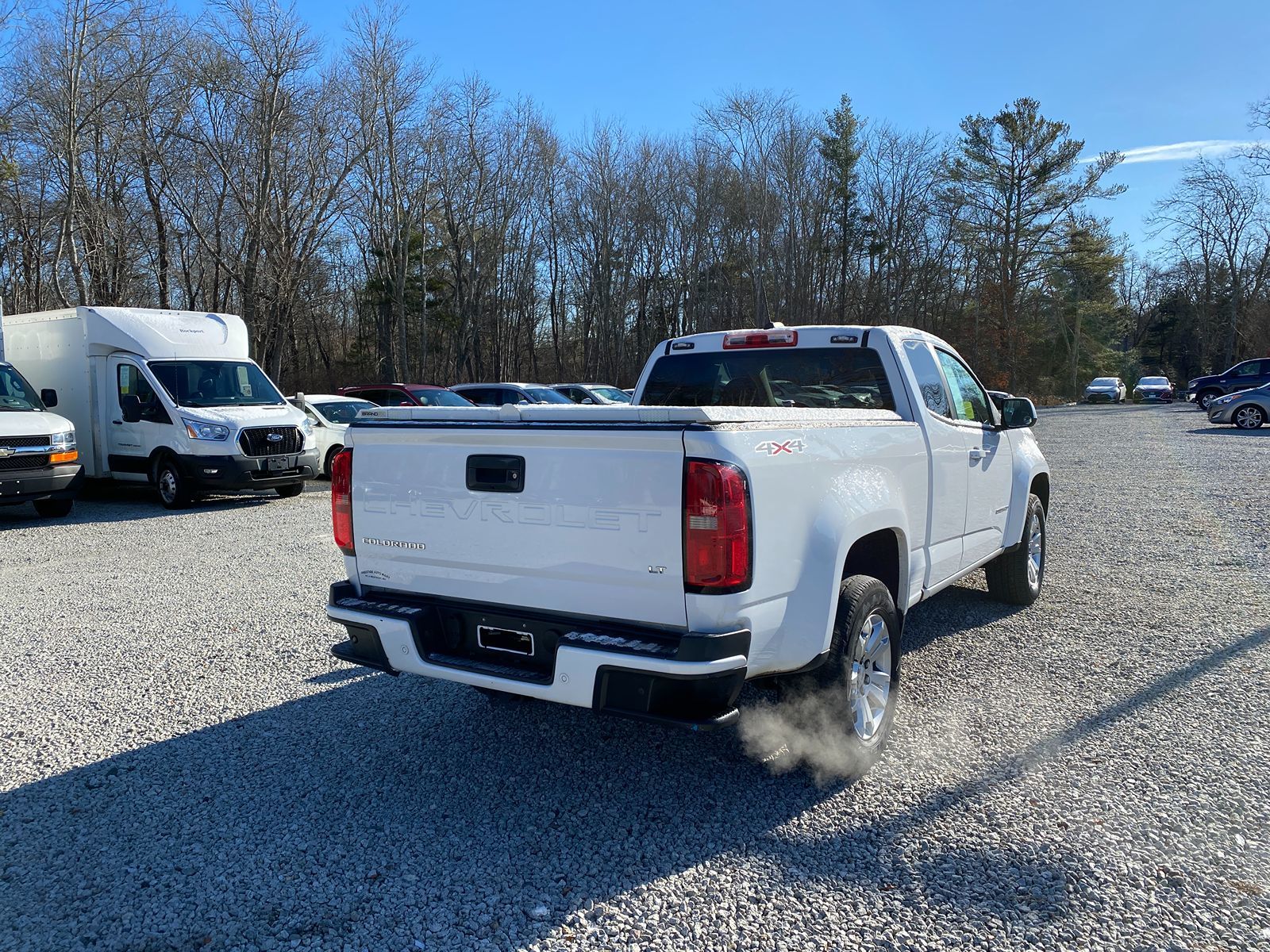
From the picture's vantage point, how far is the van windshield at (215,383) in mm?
12703

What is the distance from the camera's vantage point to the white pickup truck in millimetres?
3049

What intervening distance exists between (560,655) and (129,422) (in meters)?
12.0

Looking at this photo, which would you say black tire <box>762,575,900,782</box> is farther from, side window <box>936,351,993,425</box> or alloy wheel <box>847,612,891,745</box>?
side window <box>936,351,993,425</box>

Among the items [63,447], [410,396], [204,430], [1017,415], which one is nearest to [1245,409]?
[410,396]

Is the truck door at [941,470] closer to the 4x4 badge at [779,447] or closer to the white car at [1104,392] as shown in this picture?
the 4x4 badge at [779,447]

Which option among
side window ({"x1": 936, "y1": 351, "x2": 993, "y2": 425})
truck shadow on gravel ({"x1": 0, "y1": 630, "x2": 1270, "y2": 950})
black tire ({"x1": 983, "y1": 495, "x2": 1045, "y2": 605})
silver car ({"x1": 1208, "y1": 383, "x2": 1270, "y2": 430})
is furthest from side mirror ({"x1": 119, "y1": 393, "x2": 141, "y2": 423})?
Answer: silver car ({"x1": 1208, "y1": 383, "x2": 1270, "y2": 430})

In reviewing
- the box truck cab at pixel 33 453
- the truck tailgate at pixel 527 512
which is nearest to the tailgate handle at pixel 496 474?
the truck tailgate at pixel 527 512

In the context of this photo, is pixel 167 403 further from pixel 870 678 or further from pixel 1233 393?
pixel 1233 393

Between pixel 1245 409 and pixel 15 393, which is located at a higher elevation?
pixel 15 393

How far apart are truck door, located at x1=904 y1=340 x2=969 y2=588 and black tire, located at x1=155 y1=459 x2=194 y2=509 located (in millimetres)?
10675

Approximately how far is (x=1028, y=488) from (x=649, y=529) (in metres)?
4.22

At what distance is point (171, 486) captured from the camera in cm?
1238

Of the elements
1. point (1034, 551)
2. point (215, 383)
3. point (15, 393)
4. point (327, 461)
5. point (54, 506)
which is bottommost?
point (54, 506)

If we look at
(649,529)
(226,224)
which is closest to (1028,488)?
(649,529)
